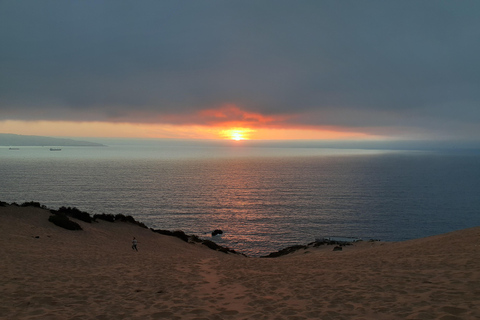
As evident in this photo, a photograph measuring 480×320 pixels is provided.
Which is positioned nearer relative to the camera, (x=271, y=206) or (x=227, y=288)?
(x=227, y=288)

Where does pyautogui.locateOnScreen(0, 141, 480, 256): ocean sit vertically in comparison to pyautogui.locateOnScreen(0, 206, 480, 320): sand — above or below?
below

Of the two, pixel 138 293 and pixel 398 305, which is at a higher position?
pixel 398 305

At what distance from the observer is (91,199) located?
71938 millimetres

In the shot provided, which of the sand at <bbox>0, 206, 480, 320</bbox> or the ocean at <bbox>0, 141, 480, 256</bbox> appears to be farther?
the ocean at <bbox>0, 141, 480, 256</bbox>

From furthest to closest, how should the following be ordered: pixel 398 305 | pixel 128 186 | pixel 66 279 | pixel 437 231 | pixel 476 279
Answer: pixel 128 186 < pixel 437 231 < pixel 66 279 < pixel 476 279 < pixel 398 305

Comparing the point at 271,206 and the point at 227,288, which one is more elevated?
the point at 227,288

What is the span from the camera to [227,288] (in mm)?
11320

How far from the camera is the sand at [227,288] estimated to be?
806 cm

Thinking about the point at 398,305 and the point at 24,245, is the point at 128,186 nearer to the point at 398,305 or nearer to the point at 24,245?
the point at 24,245

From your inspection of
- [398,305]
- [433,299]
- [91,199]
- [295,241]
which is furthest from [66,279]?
[91,199]

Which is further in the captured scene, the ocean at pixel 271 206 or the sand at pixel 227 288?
the ocean at pixel 271 206

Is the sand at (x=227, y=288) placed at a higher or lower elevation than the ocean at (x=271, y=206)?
higher

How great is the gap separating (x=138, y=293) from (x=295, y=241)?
1633 inches

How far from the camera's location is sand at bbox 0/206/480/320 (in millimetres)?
8062
